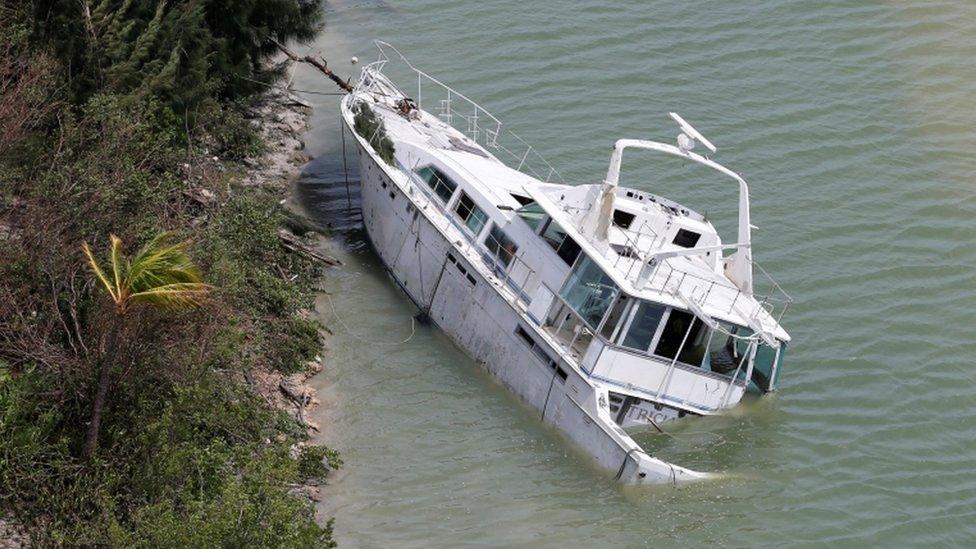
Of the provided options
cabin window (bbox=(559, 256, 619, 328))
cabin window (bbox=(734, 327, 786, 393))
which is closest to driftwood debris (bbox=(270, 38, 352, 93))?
cabin window (bbox=(559, 256, 619, 328))

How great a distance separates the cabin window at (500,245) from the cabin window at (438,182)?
4.74ft

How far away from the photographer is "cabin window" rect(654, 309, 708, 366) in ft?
80.4

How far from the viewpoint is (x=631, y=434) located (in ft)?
80.2

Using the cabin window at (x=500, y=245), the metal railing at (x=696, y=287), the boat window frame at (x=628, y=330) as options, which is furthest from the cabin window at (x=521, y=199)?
the boat window frame at (x=628, y=330)

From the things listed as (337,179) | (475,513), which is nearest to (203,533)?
(475,513)

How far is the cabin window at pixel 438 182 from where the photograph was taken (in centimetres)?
2794

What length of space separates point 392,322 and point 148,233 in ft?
17.9

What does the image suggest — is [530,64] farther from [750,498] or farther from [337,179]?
[750,498]

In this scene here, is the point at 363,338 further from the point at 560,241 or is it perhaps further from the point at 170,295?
the point at 170,295

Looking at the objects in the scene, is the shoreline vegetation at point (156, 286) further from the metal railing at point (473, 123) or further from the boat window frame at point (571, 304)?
the boat window frame at point (571, 304)

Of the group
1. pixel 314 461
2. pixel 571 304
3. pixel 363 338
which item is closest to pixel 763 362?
pixel 571 304

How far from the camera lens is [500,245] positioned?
1053 inches

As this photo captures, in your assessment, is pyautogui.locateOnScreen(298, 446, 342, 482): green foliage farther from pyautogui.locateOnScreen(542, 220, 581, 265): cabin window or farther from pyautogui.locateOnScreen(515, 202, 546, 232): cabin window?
pyautogui.locateOnScreen(515, 202, 546, 232): cabin window

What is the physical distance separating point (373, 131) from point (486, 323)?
5403 mm
